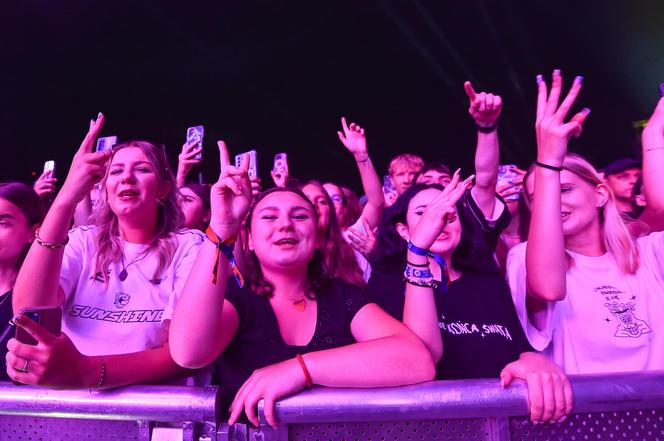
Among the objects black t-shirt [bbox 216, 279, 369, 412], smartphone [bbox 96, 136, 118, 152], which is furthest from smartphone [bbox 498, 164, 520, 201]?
smartphone [bbox 96, 136, 118, 152]

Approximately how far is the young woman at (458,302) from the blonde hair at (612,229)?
0.34m

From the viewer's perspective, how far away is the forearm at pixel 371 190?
3039mm

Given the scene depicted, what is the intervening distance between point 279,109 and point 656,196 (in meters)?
9.05

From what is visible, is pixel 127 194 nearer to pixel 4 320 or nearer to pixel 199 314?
pixel 4 320

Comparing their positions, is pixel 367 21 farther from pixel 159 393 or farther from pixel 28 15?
pixel 159 393

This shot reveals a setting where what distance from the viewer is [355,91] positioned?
9.62 m

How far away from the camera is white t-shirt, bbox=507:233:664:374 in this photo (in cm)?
152

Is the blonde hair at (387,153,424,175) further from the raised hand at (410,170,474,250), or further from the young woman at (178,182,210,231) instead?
the raised hand at (410,170,474,250)

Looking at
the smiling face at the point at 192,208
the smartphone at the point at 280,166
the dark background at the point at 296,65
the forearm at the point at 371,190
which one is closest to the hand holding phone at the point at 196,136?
the smiling face at the point at 192,208

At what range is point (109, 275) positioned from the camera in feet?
5.25

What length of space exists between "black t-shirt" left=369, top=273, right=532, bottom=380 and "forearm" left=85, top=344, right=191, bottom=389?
0.74 m

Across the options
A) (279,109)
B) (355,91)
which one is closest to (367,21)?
(355,91)

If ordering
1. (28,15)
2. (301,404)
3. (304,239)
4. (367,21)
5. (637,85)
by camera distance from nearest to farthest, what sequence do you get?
(301,404) → (304,239) → (28,15) → (367,21) → (637,85)

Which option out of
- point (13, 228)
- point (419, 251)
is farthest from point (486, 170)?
point (13, 228)
